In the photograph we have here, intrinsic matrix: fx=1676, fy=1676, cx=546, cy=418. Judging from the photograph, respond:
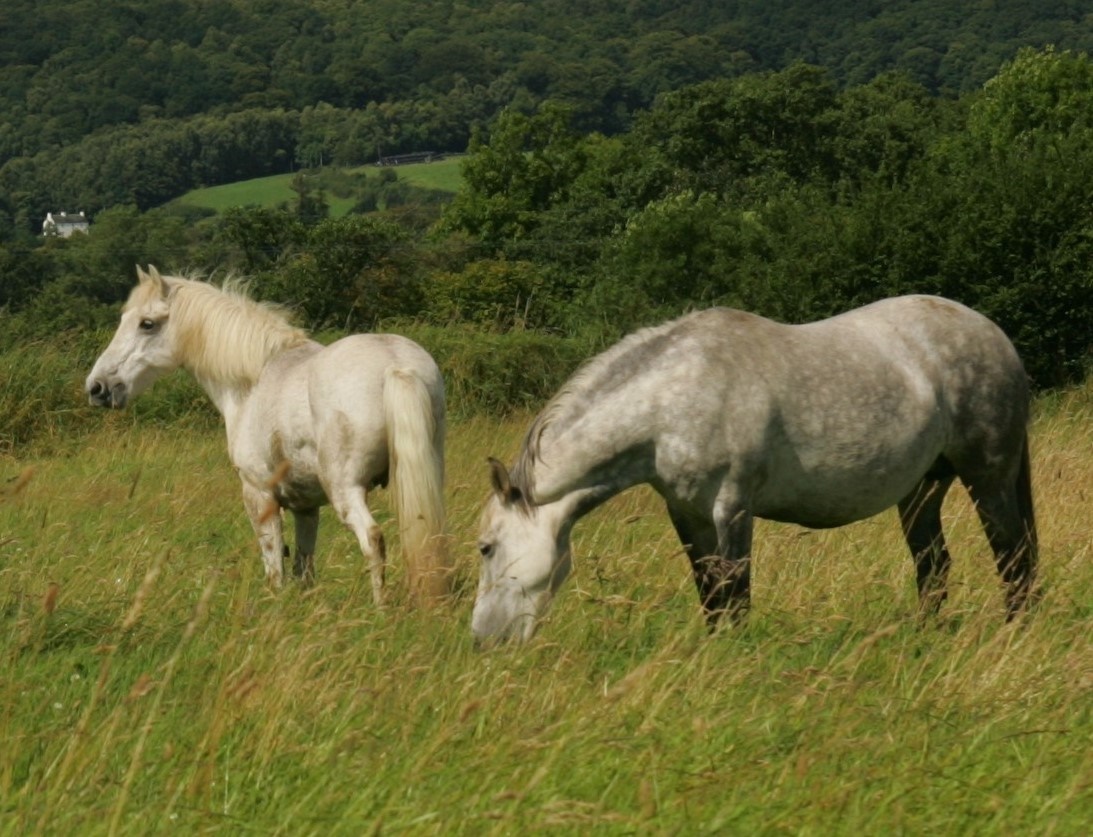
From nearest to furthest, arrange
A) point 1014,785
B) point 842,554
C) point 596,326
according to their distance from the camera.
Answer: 1. point 1014,785
2. point 842,554
3. point 596,326

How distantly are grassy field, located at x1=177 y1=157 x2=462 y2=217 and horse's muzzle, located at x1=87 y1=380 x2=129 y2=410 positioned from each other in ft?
351

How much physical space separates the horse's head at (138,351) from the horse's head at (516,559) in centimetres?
374

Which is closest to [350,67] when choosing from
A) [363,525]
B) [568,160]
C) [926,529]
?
[568,160]

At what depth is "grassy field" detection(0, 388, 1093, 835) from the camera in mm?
3965

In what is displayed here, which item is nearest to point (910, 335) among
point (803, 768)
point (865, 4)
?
point (803, 768)

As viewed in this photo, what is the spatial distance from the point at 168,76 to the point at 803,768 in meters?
165

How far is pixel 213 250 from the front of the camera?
57562mm

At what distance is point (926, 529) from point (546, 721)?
3.28 m

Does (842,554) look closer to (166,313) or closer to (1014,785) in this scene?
(1014,785)

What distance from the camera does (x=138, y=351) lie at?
955 centimetres

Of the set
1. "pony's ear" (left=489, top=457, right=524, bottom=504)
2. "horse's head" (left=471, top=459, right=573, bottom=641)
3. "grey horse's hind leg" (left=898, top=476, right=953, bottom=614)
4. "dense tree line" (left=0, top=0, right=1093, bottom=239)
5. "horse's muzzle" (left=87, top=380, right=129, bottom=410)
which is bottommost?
"dense tree line" (left=0, top=0, right=1093, bottom=239)

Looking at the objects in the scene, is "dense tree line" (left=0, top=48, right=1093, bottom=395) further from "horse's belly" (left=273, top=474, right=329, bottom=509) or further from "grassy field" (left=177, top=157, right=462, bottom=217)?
"grassy field" (left=177, top=157, right=462, bottom=217)

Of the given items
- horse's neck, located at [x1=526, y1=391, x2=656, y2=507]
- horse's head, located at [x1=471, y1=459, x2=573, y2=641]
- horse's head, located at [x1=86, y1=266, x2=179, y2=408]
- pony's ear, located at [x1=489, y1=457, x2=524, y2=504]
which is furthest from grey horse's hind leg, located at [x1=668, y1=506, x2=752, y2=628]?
horse's head, located at [x1=86, y1=266, x2=179, y2=408]

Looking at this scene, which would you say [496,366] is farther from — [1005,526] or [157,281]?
[1005,526]
